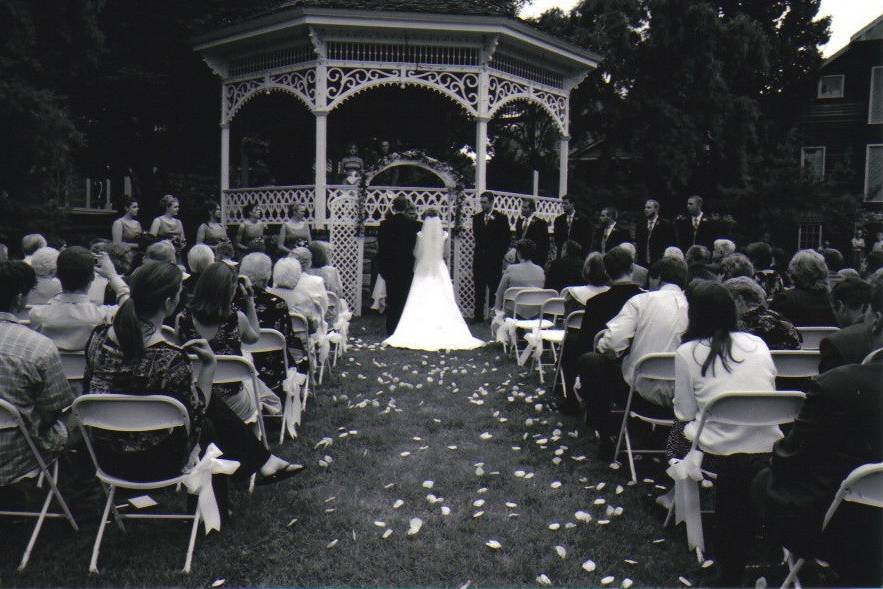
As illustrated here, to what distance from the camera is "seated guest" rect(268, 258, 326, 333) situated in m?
7.86

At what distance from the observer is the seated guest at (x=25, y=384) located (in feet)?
13.4

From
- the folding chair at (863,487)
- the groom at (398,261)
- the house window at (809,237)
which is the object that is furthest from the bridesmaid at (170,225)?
the house window at (809,237)

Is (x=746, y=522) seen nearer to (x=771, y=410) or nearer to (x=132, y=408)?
(x=771, y=410)

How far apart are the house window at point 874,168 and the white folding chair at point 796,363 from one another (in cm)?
3257

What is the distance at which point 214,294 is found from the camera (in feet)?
16.2

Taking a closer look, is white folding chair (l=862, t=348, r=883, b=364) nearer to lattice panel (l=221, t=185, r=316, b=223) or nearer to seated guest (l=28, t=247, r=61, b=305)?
seated guest (l=28, t=247, r=61, b=305)

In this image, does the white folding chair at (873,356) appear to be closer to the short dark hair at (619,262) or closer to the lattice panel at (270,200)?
the short dark hair at (619,262)

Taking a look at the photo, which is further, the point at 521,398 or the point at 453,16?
the point at 453,16

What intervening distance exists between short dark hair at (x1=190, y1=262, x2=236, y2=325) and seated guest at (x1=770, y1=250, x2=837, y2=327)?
172 inches

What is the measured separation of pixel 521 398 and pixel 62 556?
15.6 feet

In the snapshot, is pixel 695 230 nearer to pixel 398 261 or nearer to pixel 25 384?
pixel 398 261

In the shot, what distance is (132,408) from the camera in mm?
3877

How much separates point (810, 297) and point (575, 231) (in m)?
8.03

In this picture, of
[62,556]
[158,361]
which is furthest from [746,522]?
[62,556]
